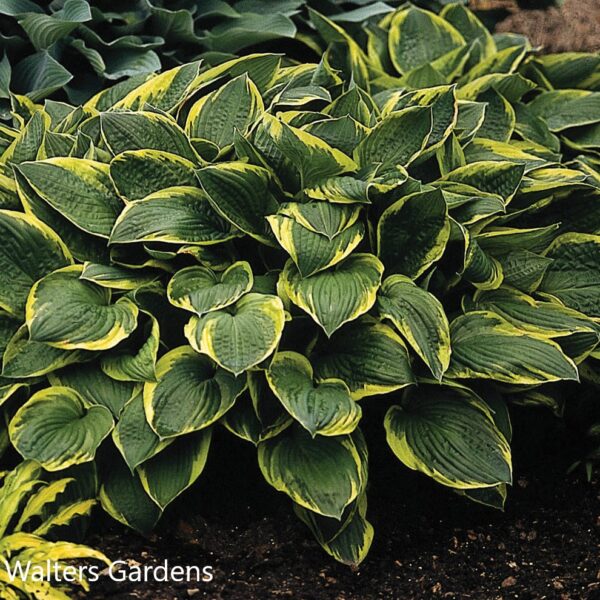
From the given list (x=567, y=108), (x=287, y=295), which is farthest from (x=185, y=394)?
(x=567, y=108)

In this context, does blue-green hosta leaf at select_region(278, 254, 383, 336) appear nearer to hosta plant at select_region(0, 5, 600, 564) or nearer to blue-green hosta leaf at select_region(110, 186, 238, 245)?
hosta plant at select_region(0, 5, 600, 564)

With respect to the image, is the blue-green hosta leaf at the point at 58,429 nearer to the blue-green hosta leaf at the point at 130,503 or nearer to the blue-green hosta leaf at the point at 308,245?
the blue-green hosta leaf at the point at 130,503

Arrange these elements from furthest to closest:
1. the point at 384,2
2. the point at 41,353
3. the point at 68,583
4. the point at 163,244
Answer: the point at 384,2 → the point at 163,244 → the point at 41,353 → the point at 68,583

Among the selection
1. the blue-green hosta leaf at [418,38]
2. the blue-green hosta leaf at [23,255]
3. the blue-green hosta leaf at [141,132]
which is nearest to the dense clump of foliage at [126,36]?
the blue-green hosta leaf at [418,38]

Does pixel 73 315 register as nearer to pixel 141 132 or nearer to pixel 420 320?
pixel 141 132

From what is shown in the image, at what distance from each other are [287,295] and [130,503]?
0.71m

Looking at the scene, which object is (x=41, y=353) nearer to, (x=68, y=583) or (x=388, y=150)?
(x=68, y=583)

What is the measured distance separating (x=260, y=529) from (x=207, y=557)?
0.18m

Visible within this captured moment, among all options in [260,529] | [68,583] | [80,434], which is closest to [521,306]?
[260,529]

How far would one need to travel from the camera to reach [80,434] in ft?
8.05

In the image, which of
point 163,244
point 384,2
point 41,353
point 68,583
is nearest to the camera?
point 68,583

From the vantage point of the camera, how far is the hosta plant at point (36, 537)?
7.08 feet

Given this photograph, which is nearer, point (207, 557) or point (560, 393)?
point (207, 557)

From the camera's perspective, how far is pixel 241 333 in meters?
2.40
